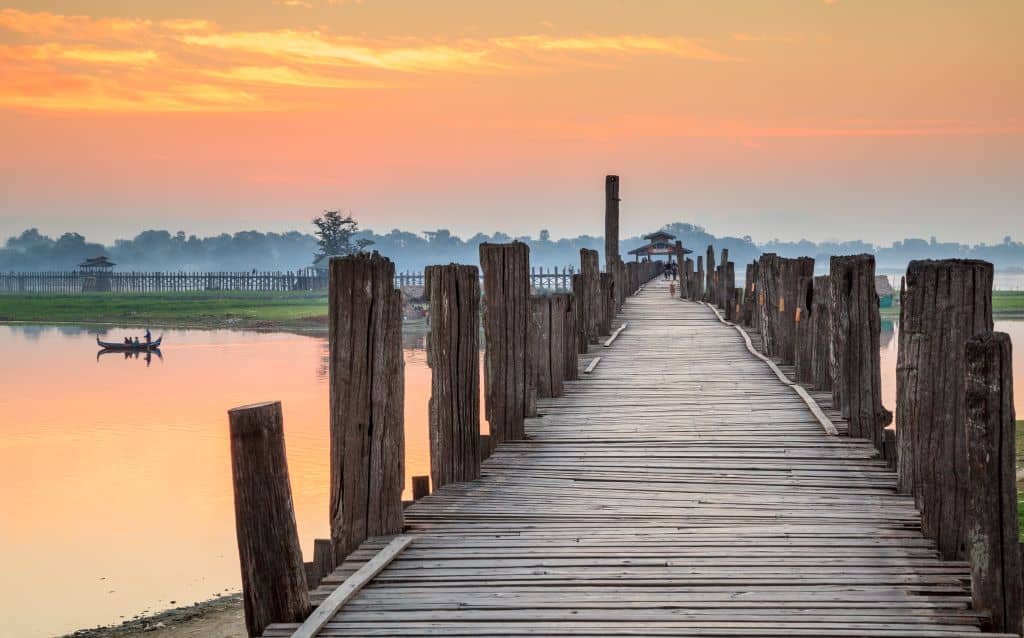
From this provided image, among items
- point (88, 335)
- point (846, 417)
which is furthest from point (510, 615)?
point (88, 335)

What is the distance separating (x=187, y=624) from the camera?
14.9 meters

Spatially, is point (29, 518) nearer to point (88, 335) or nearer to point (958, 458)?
point (958, 458)

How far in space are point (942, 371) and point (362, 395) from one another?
3.14m

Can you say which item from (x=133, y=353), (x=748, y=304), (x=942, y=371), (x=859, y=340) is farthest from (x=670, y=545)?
(x=133, y=353)

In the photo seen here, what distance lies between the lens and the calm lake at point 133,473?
57.0 ft

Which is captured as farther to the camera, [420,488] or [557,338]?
[557,338]

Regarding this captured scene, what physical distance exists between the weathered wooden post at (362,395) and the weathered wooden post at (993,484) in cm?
309

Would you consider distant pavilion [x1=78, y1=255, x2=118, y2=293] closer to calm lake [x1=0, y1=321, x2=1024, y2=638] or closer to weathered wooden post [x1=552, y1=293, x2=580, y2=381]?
calm lake [x1=0, y1=321, x2=1024, y2=638]

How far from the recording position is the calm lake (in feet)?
57.0

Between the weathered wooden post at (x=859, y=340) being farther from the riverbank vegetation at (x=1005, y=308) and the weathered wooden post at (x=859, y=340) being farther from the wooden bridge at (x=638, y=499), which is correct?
the riverbank vegetation at (x=1005, y=308)

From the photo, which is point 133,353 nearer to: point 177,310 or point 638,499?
point 177,310

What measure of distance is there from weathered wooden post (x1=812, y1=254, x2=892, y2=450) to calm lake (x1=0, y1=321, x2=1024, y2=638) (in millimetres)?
10821

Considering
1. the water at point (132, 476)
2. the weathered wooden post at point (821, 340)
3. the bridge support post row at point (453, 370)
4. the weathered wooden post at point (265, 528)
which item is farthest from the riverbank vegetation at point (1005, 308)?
the weathered wooden post at point (265, 528)

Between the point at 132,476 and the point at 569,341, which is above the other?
the point at 569,341
